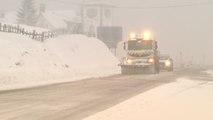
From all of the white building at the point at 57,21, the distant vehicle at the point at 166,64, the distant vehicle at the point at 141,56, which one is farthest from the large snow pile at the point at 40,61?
the white building at the point at 57,21

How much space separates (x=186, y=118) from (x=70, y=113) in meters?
3.19

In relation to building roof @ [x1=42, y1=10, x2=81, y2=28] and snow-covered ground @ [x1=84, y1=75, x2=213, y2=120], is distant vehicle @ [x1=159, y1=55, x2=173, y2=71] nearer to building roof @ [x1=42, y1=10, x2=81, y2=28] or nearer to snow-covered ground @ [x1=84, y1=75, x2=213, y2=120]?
snow-covered ground @ [x1=84, y1=75, x2=213, y2=120]

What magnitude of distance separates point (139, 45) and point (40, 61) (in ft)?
28.2

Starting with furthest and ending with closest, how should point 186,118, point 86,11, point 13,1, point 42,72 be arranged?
point 13,1
point 86,11
point 42,72
point 186,118

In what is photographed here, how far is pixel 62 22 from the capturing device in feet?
382

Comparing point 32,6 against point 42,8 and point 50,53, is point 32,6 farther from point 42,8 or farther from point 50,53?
point 50,53

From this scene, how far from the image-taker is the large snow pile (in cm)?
2589

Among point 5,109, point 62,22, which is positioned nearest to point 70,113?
point 5,109

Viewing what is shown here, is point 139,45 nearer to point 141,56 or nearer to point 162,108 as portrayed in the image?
point 141,56

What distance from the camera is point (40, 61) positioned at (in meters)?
32.3

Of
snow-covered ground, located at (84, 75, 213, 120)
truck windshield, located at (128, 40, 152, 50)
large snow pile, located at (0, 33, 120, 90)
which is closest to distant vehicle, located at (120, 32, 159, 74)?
truck windshield, located at (128, 40, 152, 50)

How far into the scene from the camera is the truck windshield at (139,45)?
117ft

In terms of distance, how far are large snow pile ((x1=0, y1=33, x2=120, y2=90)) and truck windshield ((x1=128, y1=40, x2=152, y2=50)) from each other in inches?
129

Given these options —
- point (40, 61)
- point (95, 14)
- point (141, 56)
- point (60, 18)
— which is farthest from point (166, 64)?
point (95, 14)
